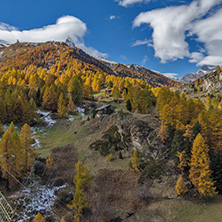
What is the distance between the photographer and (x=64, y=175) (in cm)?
3475

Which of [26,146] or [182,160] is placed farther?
[26,146]

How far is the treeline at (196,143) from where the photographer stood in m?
23.0

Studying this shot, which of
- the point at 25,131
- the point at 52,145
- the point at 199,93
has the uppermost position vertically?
the point at 199,93

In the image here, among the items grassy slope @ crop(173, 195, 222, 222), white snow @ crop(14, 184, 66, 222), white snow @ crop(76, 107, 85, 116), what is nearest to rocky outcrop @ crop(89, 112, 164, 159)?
grassy slope @ crop(173, 195, 222, 222)

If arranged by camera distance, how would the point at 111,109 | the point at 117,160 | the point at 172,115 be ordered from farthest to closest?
the point at 111,109 < the point at 117,160 < the point at 172,115

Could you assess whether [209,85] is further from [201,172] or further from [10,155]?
[10,155]

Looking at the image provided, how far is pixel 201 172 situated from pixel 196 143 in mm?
4560

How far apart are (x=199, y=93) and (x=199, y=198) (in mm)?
119083

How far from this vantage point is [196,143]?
932 inches

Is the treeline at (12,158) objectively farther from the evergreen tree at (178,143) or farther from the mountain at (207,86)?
the mountain at (207,86)

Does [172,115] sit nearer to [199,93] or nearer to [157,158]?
[157,158]

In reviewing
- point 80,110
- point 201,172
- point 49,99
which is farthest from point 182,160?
point 49,99

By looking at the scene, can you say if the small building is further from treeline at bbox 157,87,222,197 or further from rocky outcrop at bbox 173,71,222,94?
rocky outcrop at bbox 173,71,222,94

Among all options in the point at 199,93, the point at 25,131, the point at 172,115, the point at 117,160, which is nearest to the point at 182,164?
the point at 172,115
